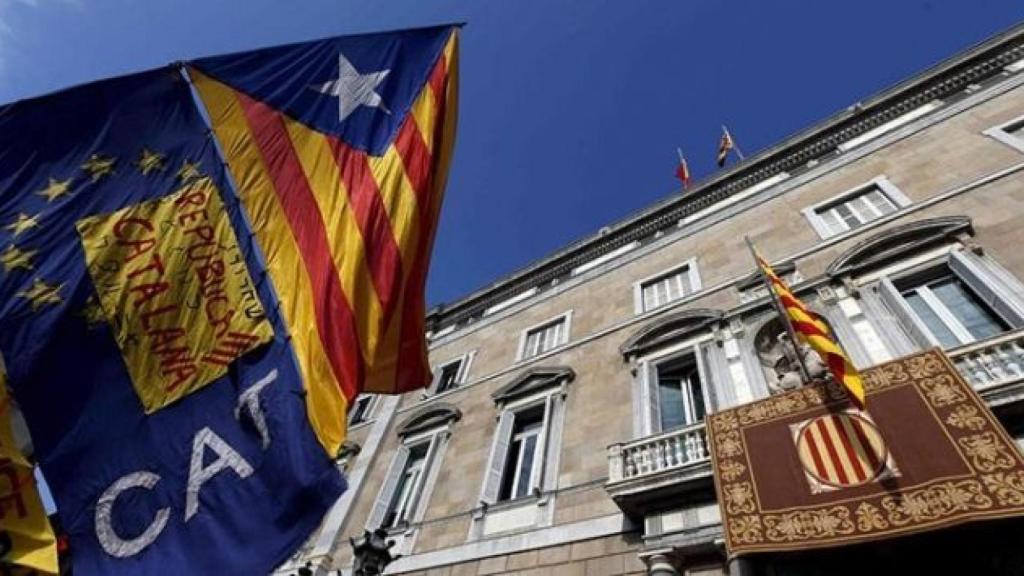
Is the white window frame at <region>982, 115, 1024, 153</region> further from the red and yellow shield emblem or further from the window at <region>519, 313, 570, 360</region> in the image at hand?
the window at <region>519, 313, 570, 360</region>

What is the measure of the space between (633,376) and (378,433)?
8.07 m

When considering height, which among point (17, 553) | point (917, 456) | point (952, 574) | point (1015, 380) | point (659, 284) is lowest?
point (17, 553)

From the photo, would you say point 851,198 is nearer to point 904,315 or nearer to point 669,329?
point 904,315

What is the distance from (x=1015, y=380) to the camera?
6289mm

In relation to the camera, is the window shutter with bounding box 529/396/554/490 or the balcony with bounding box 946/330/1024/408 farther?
the window shutter with bounding box 529/396/554/490

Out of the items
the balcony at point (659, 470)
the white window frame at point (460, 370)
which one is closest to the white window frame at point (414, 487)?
the white window frame at point (460, 370)

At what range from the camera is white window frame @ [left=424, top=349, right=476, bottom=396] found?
15.7 m

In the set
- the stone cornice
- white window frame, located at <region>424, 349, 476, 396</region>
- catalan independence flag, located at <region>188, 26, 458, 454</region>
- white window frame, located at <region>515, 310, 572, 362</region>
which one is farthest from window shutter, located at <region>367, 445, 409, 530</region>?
catalan independence flag, located at <region>188, 26, 458, 454</region>

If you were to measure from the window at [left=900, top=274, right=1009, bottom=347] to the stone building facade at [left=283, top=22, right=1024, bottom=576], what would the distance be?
0.03 metres

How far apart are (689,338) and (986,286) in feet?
15.9

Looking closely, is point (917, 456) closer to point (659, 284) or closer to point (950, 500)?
point (950, 500)

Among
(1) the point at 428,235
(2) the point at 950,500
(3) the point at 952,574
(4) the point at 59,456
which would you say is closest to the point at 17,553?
(4) the point at 59,456

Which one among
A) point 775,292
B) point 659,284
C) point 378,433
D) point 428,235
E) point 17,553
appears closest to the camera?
point 17,553

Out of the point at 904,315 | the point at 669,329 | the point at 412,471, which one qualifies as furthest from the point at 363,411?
the point at 904,315
